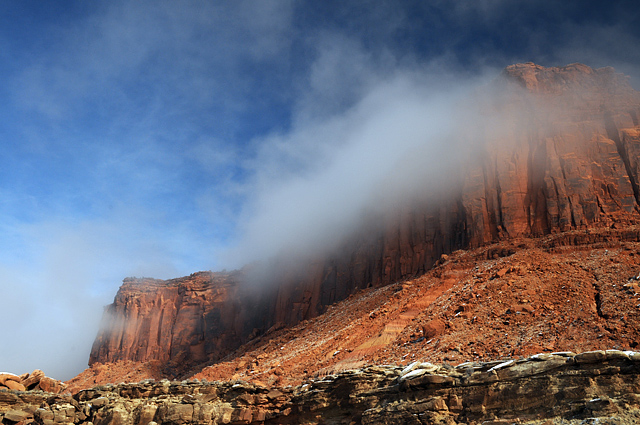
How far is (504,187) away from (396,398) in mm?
40480

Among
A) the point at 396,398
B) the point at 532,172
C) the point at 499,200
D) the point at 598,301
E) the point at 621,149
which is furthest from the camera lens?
the point at 532,172

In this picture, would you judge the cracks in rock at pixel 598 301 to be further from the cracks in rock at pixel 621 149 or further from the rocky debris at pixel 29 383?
the rocky debris at pixel 29 383

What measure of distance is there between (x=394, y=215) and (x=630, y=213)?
28.3m

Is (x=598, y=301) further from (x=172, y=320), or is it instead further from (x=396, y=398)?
(x=172, y=320)

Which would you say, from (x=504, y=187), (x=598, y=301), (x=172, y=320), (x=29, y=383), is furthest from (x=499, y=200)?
(x=172, y=320)

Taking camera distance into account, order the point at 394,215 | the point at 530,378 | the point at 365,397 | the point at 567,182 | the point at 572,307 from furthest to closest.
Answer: the point at 394,215 < the point at 567,182 < the point at 572,307 < the point at 365,397 < the point at 530,378

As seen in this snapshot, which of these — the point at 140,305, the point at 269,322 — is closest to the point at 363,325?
the point at 269,322

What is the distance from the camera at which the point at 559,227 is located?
44.8m

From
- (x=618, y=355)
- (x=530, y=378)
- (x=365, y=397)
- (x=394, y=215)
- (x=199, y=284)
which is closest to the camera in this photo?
(x=618, y=355)

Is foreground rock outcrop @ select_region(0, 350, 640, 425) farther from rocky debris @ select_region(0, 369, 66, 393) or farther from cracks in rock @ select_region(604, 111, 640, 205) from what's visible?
cracks in rock @ select_region(604, 111, 640, 205)

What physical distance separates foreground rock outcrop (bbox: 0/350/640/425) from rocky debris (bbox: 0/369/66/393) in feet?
5.15

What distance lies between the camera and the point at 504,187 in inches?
1976

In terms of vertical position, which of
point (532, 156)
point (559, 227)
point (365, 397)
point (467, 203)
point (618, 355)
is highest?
point (532, 156)

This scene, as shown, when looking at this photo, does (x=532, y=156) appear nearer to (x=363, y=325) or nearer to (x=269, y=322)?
(x=363, y=325)
